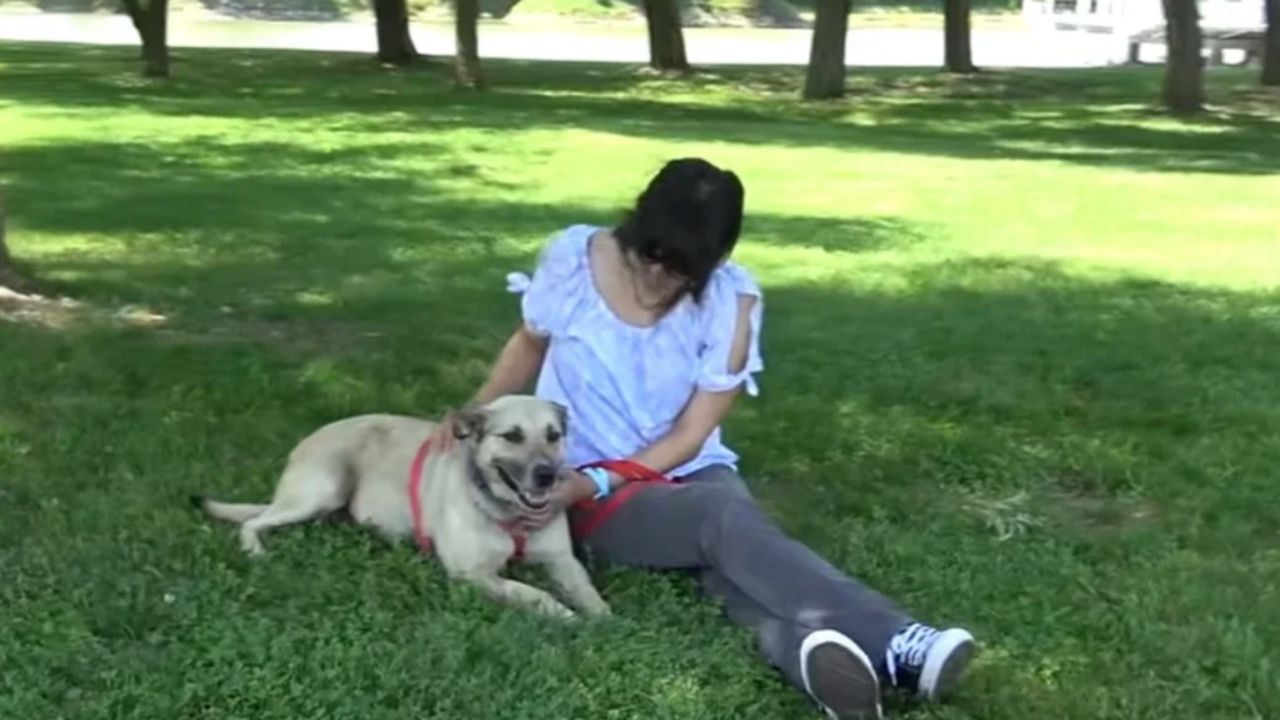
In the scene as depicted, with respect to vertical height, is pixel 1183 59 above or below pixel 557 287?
above

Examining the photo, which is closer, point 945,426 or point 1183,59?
point 945,426

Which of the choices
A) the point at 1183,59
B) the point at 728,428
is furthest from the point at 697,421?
the point at 1183,59

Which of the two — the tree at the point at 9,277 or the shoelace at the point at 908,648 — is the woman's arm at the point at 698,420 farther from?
the tree at the point at 9,277

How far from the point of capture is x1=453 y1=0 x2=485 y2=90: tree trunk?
86.9 ft

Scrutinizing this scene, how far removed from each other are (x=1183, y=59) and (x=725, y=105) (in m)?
6.14

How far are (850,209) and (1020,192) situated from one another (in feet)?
7.36

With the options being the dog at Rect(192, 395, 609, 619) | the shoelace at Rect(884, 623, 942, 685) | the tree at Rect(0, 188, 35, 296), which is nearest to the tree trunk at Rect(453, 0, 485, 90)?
the tree at Rect(0, 188, 35, 296)

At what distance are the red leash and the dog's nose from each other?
1.03 ft

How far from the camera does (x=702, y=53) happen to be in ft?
137

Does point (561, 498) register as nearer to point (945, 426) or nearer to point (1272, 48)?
point (945, 426)

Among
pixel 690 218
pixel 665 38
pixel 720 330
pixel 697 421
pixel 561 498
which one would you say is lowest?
pixel 561 498

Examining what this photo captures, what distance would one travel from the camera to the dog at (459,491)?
4.60m

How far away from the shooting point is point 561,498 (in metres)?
4.67

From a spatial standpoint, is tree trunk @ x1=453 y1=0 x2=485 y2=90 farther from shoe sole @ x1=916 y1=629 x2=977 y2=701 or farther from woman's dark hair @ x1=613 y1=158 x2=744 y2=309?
shoe sole @ x1=916 y1=629 x2=977 y2=701
